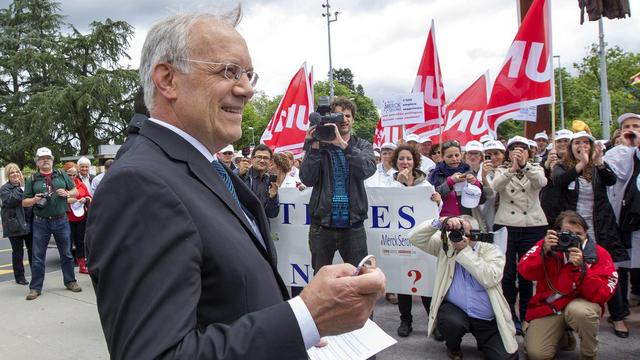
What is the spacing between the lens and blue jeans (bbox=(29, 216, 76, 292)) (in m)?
6.64

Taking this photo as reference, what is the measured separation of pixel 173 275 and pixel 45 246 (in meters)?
6.75

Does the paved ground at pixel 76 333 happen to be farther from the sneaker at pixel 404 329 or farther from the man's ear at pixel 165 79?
the man's ear at pixel 165 79

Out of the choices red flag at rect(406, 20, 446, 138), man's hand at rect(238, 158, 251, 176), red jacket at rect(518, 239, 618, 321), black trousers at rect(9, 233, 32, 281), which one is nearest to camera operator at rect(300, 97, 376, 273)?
red jacket at rect(518, 239, 618, 321)

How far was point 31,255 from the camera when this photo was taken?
686cm

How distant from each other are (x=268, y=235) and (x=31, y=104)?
3603cm

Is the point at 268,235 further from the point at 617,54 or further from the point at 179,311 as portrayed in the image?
the point at 617,54

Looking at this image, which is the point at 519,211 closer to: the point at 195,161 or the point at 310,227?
the point at 310,227

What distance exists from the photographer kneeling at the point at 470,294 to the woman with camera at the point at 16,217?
5.91 meters

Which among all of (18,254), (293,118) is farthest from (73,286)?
(293,118)

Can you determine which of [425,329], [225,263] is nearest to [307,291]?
[225,263]

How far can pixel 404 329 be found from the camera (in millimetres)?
4945

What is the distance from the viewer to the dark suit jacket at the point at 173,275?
3.17 ft

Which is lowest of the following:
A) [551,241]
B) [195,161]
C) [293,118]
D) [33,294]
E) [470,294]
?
[33,294]

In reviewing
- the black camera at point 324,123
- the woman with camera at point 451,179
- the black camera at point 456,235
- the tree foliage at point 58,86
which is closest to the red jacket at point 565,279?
the black camera at point 456,235
